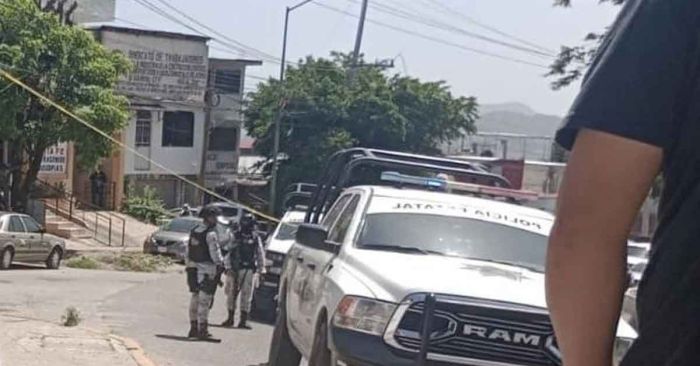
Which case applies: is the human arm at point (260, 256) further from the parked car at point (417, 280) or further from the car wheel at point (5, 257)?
the car wheel at point (5, 257)

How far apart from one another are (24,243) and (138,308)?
11.3m

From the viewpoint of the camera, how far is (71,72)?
38.3 meters

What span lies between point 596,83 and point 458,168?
334 inches

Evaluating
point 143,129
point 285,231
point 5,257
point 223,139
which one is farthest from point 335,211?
point 223,139

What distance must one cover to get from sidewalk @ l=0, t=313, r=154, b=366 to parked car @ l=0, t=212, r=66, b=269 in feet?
53.0

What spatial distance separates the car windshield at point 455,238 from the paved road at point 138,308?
4686mm

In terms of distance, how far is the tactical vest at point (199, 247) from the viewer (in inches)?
608

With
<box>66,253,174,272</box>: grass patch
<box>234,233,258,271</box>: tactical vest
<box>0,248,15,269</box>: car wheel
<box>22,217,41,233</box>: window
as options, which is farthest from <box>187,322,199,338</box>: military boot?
<box>66,253,174,272</box>: grass patch

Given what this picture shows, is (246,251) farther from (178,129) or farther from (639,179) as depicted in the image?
(178,129)

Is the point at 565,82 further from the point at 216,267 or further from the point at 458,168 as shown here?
the point at 458,168

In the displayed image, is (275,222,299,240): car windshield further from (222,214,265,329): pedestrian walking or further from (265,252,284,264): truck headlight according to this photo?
(222,214,265,329): pedestrian walking

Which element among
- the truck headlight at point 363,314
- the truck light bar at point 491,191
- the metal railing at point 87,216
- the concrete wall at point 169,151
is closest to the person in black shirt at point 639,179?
the truck headlight at point 363,314

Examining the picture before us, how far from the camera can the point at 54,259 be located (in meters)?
33.0

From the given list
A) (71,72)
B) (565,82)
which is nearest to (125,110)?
(71,72)
